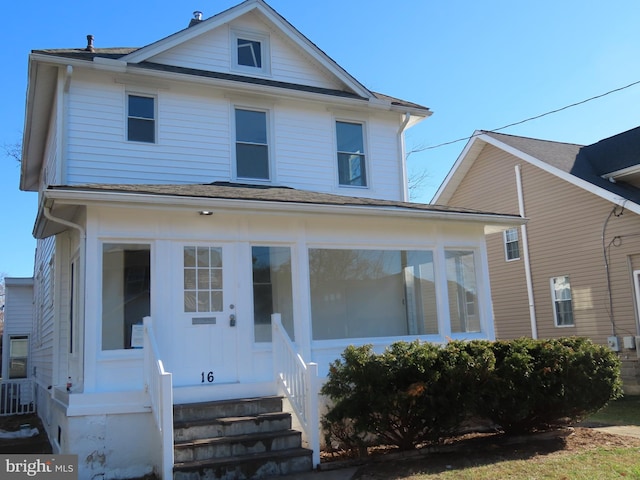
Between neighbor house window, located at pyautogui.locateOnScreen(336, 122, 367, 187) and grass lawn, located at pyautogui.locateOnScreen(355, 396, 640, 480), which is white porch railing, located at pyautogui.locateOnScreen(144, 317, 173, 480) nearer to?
grass lawn, located at pyautogui.locateOnScreen(355, 396, 640, 480)

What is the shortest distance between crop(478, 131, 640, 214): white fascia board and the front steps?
9.79 meters

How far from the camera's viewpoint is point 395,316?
33.2 feet

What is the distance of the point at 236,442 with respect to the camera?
22.1 feet

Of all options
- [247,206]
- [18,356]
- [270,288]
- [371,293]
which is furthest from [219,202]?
[18,356]

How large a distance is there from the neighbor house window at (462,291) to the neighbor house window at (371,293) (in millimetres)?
381

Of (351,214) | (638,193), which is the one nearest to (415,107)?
(351,214)

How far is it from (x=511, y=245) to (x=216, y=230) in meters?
11.1

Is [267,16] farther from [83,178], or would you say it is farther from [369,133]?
[83,178]

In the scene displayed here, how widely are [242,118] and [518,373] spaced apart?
6.78 metres

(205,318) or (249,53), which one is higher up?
(249,53)

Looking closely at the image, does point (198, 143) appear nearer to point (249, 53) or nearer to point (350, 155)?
point (249, 53)

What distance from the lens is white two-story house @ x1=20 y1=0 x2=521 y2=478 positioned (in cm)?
761

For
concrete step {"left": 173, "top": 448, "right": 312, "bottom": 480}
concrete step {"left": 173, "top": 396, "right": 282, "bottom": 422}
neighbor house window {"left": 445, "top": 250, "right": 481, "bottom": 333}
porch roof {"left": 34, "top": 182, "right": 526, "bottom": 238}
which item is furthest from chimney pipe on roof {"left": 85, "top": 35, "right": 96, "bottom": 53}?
concrete step {"left": 173, "top": 448, "right": 312, "bottom": 480}

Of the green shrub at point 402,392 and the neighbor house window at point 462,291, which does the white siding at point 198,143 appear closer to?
the neighbor house window at point 462,291
